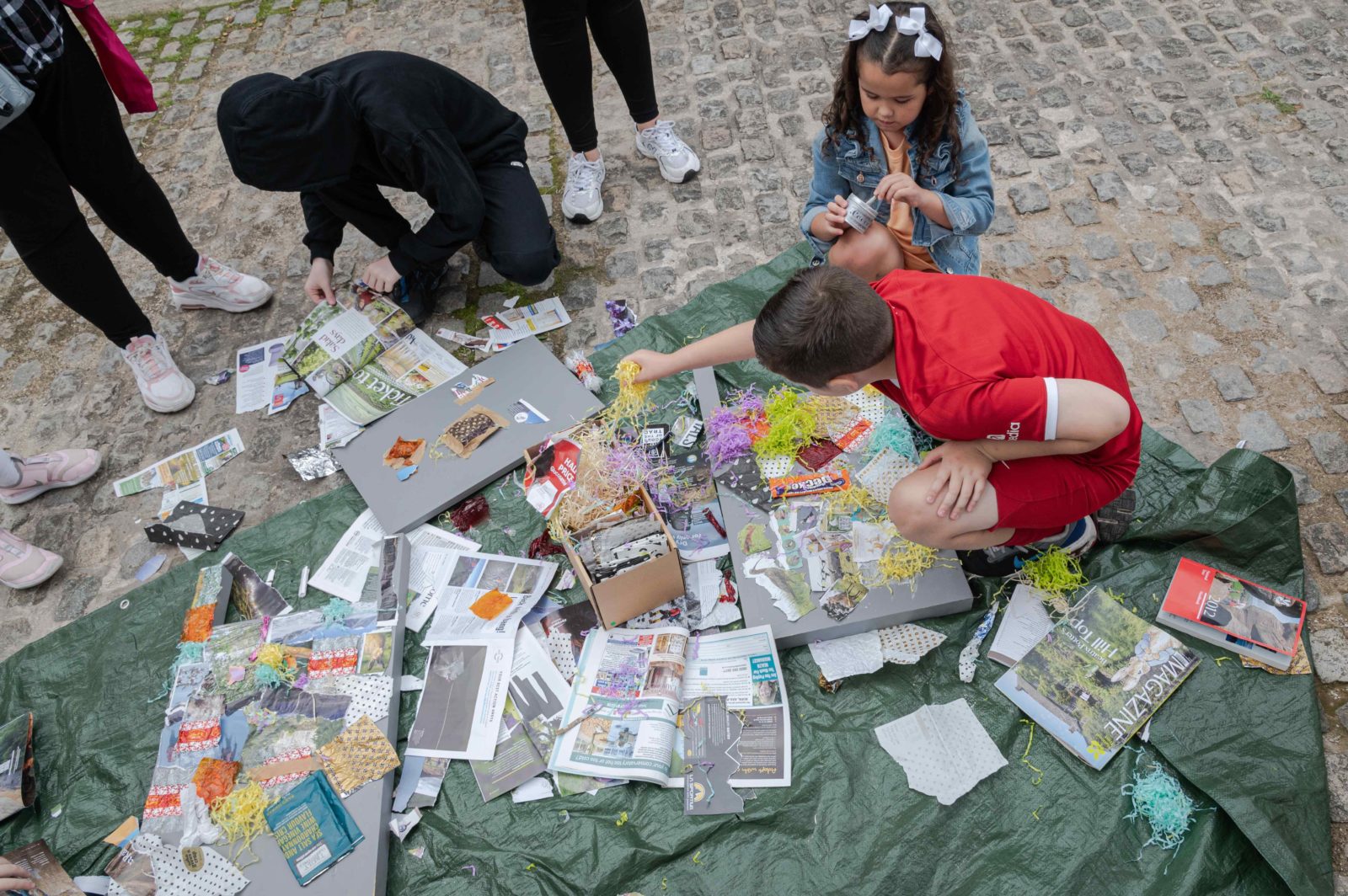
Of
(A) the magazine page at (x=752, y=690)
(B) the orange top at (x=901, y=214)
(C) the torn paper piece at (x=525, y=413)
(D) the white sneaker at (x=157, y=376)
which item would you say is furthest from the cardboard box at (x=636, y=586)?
(D) the white sneaker at (x=157, y=376)

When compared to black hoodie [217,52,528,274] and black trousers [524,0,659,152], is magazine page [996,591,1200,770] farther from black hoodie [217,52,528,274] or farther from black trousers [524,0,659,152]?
black trousers [524,0,659,152]

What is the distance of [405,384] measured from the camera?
3.22m

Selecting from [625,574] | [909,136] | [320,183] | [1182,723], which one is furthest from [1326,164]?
[320,183]

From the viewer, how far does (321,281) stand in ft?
11.0

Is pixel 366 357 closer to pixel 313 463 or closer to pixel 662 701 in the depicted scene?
pixel 313 463

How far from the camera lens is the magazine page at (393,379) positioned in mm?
3170

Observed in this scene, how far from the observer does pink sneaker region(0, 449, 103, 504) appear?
10.1ft

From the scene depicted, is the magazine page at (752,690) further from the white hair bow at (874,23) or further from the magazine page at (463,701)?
the white hair bow at (874,23)

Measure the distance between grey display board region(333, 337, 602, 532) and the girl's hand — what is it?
1.25 meters

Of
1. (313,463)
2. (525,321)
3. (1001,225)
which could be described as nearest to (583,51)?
(525,321)

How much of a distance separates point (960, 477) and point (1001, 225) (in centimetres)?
175

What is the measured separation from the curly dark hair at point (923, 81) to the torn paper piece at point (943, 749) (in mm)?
1708

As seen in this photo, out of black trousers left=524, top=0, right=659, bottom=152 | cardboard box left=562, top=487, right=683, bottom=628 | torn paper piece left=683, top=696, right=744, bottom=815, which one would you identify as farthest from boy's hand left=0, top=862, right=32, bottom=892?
black trousers left=524, top=0, right=659, bottom=152

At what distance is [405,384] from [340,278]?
0.84 metres
